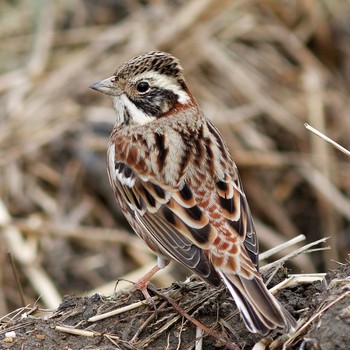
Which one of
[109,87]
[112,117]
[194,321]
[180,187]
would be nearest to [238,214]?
[180,187]

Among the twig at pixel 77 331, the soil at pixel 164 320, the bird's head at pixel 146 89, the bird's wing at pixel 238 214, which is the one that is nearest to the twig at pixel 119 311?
the soil at pixel 164 320

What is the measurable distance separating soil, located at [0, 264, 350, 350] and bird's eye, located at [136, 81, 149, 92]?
1269 millimetres

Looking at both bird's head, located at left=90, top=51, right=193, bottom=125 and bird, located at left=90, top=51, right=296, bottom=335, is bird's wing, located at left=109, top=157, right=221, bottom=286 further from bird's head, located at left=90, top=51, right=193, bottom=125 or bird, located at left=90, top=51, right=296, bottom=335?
bird's head, located at left=90, top=51, right=193, bottom=125

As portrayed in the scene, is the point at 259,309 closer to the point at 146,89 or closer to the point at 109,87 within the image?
the point at 146,89

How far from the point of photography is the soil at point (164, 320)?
15.8 ft

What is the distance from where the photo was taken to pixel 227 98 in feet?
36.0

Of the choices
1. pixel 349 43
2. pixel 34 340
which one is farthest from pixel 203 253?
pixel 349 43

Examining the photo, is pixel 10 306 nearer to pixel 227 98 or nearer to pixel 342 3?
pixel 227 98

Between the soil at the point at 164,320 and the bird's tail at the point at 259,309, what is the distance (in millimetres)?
121

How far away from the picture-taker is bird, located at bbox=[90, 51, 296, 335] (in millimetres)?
4941

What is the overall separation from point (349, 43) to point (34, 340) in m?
7.75

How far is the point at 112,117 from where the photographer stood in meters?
10.2

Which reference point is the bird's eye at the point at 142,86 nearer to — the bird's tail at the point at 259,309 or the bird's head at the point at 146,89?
the bird's head at the point at 146,89

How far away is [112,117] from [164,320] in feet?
17.0
